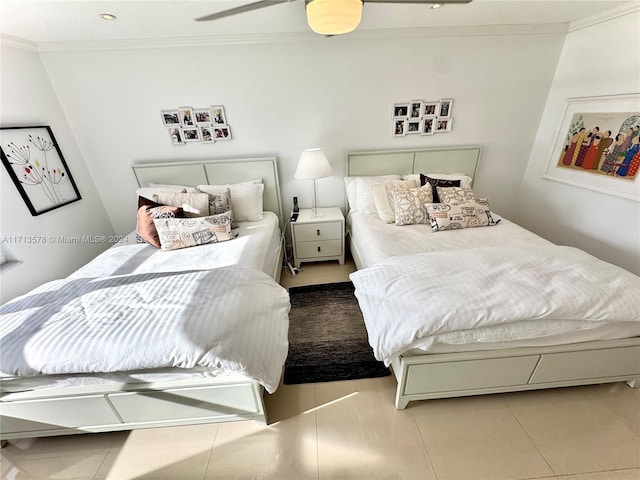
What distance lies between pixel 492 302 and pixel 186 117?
9.51ft

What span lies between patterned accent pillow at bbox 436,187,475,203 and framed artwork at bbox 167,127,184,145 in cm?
257

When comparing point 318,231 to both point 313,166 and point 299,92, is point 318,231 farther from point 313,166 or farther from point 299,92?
point 299,92

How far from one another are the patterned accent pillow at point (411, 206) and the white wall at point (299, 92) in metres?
0.72

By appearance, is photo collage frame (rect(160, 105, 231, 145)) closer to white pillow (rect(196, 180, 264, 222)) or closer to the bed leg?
white pillow (rect(196, 180, 264, 222))

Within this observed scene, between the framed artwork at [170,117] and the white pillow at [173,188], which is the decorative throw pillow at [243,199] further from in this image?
the framed artwork at [170,117]

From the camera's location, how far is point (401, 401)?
1.43 m

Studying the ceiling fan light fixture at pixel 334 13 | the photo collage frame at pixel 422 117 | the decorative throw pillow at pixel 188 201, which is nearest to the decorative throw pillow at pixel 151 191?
the decorative throw pillow at pixel 188 201

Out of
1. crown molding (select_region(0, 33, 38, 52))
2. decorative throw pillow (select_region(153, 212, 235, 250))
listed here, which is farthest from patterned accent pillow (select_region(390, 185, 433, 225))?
crown molding (select_region(0, 33, 38, 52))

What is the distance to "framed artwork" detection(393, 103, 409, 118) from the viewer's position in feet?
8.43

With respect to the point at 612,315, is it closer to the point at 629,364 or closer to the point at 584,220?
the point at 629,364

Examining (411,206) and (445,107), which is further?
(445,107)

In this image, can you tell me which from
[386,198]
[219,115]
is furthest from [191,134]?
[386,198]

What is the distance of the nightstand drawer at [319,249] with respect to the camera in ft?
8.85

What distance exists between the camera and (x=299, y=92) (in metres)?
2.49
